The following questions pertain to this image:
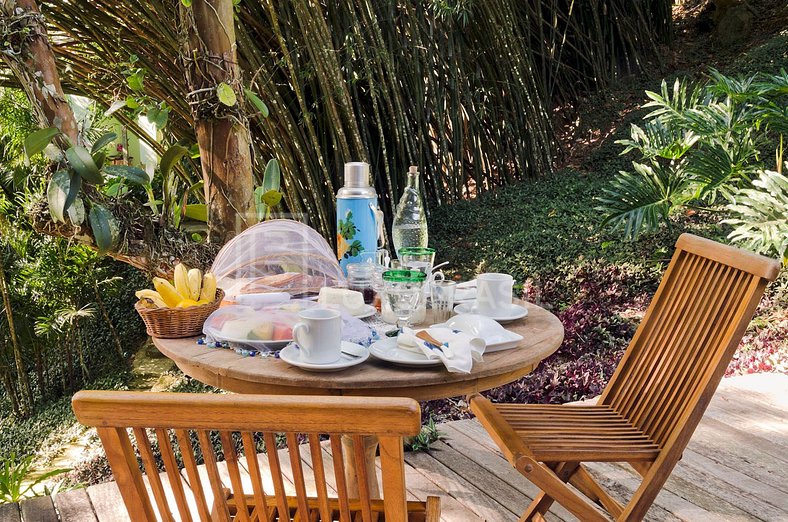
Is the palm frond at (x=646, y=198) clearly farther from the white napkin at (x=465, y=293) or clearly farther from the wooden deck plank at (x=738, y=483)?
the white napkin at (x=465, y=293)

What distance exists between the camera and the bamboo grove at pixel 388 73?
372 cm

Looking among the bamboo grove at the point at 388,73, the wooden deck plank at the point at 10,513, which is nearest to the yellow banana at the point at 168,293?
the wooden deck plank at the point at 10,513

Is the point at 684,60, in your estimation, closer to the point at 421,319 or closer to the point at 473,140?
the point at 473,140

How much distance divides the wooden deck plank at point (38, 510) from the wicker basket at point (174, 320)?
994mm

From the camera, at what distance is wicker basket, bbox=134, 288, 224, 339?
1.58 metres

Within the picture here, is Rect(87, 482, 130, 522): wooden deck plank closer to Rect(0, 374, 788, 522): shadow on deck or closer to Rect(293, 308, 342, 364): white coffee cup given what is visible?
Rect(0, 374, 788, 522): shadow on deck

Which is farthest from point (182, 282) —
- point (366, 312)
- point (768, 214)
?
point (768, 214)

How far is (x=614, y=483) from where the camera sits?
2.37 m

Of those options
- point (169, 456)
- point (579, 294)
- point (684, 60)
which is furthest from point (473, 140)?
point (169, 456)

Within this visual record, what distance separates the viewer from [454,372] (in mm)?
1351

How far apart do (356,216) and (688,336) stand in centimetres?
85

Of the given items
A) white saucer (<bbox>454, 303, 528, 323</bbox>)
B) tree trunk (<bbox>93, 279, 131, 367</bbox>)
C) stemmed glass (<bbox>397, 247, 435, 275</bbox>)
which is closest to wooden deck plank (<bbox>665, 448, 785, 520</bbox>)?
white saucer (<bbox>454, 303, 528, 323</bbox>)

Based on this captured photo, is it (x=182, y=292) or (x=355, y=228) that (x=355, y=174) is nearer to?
(x=355, y=228)

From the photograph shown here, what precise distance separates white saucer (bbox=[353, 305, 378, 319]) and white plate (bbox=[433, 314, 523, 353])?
0.20m
